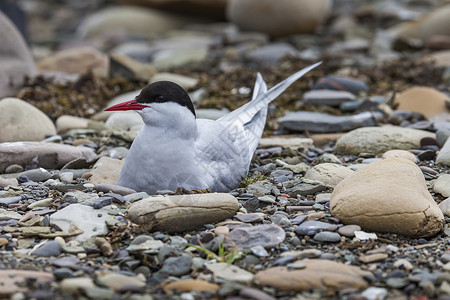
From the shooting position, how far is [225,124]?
5125mm

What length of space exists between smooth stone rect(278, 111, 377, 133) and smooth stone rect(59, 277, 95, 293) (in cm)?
382

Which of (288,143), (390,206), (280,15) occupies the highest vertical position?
(280,15)

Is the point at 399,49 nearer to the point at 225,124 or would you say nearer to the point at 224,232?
the point at 225,124

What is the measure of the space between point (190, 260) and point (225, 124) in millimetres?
1906

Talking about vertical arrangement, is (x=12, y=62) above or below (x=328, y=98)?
above

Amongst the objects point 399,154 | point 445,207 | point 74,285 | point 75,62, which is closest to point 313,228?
point 445,207

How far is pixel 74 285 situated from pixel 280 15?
31.4 ft

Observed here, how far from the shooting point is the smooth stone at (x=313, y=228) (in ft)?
12.4

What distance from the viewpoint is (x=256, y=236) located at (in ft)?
12.0

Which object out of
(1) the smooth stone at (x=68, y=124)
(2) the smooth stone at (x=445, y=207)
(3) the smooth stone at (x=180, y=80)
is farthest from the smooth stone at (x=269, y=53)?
(2) the smooth stone at (x=445, y=207)

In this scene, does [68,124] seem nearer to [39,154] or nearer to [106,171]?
[39,154]

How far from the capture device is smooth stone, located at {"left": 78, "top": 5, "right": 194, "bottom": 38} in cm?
1453

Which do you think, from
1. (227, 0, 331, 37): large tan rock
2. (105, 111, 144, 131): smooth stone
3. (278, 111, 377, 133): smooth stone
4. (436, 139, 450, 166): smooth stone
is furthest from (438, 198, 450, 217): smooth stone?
(227, 0, 331, 37): large tan rock

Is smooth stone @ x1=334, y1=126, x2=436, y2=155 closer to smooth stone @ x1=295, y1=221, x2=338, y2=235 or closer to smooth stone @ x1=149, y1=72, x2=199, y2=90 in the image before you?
smooth stone @ x1=295, y1=221, x2=338, y2=235
